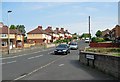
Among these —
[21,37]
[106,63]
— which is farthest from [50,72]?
[21,37]

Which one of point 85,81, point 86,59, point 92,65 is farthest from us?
point 86,59

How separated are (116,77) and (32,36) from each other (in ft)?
345

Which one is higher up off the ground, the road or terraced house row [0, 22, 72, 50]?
terraced house row [0, 22, 72, 50]

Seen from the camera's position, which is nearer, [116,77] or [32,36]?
[116,77]

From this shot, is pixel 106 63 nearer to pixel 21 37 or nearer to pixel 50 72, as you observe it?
pixel 50 72

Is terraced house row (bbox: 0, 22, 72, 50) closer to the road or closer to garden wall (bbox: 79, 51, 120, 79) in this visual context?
the road

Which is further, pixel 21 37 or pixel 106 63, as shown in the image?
pixel 21 37

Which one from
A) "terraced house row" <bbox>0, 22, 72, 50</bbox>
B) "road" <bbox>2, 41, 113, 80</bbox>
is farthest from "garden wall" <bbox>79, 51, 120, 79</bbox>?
→ "terraced house row" <bbox>0, 22, 72, 50</bbox>

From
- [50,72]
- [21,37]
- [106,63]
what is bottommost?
[50,72]

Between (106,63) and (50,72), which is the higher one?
(106,63)

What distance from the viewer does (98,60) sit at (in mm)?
18016

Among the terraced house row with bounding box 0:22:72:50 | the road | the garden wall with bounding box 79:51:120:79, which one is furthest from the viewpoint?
the terraced house row with bounding box 0:22:72:50

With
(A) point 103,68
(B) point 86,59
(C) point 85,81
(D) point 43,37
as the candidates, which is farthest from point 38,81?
(D) point 43,37

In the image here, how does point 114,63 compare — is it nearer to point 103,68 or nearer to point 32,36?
point 103,68
